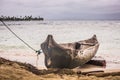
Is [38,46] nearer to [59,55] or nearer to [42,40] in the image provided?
[42,40]

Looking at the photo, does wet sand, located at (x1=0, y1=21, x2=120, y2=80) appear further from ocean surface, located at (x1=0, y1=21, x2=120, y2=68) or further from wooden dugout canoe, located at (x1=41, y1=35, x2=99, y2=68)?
wooden dugout canoe, located at (x1=41, y1=35, x2=99, y2=68)

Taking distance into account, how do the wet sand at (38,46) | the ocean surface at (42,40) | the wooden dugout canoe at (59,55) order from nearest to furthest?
1. the wooden dugout canoe at (59,55)
2. the wet sand at (38,46)
3. the ocean surface at (42,40)

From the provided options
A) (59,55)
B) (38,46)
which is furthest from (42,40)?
(59,55)

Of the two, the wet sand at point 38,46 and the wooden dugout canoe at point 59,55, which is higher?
the wooden dugout canoe at point 59,55

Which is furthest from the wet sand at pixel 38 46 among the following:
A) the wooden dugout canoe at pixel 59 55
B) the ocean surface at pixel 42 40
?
the wooden dugout canoe at pixel 59 55

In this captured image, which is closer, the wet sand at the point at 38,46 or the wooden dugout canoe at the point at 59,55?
the wooden dugout canoe at the point at 59,55

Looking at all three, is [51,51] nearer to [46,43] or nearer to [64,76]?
[46,43]

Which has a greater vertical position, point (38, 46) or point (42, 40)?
point (38, 46)

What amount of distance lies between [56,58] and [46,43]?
601 mm

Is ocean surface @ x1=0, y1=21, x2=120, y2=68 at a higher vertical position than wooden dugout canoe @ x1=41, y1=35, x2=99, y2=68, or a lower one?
lower

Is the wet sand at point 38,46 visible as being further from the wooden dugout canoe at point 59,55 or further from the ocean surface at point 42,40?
the wooden dugout canoe at point 59,55

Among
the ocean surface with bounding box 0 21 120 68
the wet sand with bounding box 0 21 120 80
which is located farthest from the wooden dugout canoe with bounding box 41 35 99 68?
the ocean surface with bounding box 0 21 120 68

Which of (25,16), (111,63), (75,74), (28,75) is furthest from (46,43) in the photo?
(25,16)

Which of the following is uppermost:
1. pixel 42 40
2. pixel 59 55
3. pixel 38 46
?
pixel 59 55
